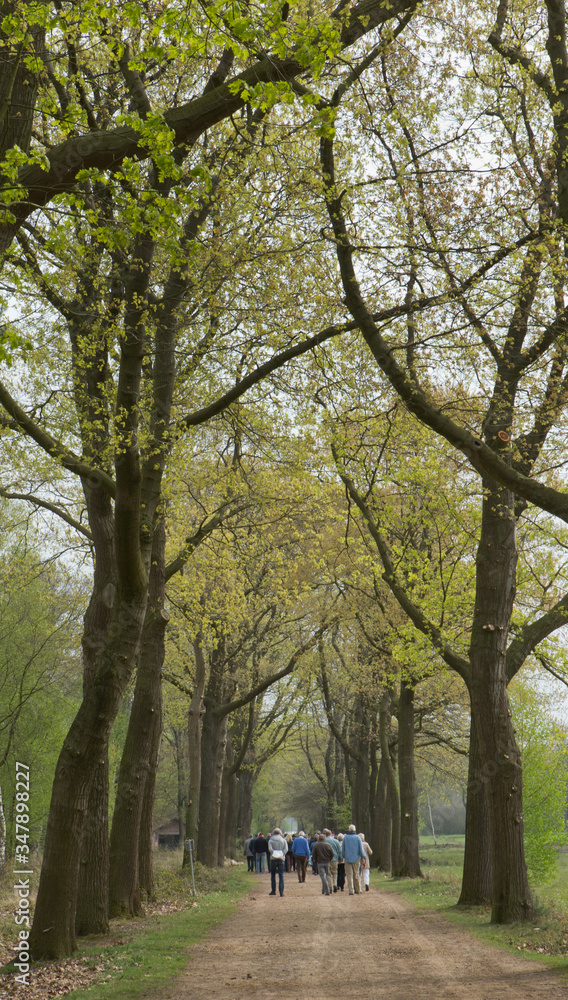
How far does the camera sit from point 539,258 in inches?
390

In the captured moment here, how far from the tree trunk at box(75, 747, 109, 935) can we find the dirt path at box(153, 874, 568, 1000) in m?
1.42

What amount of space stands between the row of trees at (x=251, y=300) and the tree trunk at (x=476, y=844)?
0.05 metres

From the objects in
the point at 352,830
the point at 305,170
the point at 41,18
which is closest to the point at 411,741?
the point at 352,830

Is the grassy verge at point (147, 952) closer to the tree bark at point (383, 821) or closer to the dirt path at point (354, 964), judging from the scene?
the dirt path at point (354, 964)

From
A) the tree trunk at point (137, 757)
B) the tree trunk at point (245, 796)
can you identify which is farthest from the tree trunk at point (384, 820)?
the tree trunk at point (137, 757)

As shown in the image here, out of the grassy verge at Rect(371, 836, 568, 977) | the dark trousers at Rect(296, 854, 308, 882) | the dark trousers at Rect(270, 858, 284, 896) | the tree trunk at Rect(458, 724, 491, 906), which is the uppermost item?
the tree trunk at Rect(458, 724, 491, 906)

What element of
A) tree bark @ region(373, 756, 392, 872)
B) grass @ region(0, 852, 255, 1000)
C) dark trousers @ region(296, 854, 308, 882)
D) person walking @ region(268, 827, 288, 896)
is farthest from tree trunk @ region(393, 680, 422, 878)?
grass @ region(0, 852, 255, 1000)

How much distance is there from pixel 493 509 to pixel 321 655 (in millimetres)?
15060

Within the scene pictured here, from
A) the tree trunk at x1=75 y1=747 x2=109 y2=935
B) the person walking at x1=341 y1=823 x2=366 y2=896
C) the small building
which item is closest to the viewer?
the tree trunk at x1=75 y1=747 x2=109 y2=935

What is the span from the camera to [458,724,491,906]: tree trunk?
42.7 feet

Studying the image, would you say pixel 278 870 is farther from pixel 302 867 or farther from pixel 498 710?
pixel 498 710

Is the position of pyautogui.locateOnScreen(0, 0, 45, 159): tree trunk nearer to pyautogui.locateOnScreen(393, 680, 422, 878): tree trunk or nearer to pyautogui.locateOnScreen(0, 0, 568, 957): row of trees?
pyautogui.locateOnScreen(0, 0, 568, 957): row of trees

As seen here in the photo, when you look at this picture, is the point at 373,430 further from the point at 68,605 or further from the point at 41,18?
the point at 68,605

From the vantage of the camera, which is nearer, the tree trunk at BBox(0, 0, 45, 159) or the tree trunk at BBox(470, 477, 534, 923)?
the tree trunk at BBox(0, 0, 45, 159)
